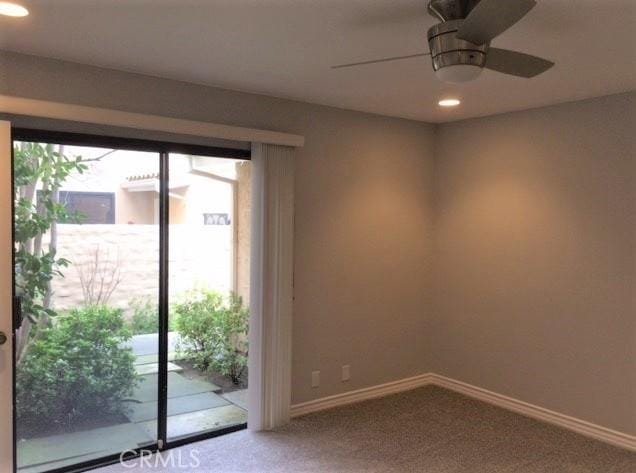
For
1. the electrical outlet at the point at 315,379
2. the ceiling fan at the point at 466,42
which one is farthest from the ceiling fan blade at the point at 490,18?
the electrical outlet at the point at 315,379

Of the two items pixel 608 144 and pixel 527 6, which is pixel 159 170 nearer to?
pixel 527 6

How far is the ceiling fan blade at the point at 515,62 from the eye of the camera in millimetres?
2129

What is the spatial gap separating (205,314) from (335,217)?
3.98ft

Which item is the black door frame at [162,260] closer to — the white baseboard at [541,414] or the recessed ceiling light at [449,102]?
the recessed ceiling light at [449,102]

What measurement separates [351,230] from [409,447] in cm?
163

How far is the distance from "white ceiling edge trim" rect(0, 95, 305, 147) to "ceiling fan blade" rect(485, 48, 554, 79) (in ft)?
5.62

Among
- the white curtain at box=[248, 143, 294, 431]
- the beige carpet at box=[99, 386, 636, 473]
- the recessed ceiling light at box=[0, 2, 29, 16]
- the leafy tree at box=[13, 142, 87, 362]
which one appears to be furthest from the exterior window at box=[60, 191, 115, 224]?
the beige carpet at box=[99, 386, 636, 473]

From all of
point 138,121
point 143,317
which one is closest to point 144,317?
point 143,317

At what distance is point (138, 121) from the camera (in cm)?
308

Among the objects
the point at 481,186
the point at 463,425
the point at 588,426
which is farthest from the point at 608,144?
the point at 463,425

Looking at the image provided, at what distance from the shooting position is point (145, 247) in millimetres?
3340

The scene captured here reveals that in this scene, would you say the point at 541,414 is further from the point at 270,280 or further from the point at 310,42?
the point at 310,42

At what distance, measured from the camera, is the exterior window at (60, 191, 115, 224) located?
3.07 meters

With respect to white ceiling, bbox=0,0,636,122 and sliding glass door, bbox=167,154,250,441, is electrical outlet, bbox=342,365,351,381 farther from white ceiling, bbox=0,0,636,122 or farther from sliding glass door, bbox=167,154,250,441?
white ceiling, bbox=0,0,636,122
